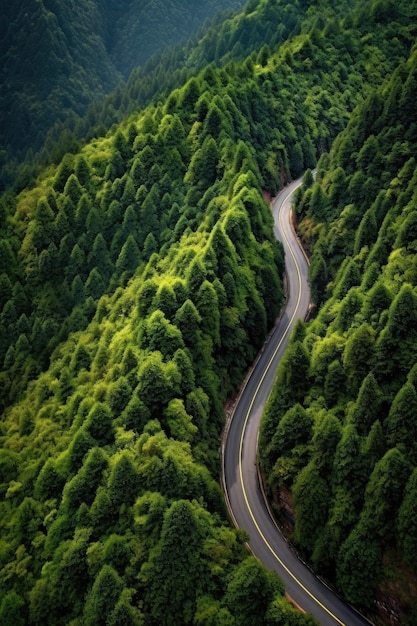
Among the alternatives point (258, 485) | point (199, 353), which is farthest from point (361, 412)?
point (199, 353)

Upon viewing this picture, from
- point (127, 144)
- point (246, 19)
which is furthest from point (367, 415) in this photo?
point (246, 19)

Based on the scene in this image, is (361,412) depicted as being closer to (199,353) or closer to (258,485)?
(258,485)

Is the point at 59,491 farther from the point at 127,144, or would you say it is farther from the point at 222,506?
the point at 127,144

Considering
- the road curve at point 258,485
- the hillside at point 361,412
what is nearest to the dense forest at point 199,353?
the hillside at point 361,412

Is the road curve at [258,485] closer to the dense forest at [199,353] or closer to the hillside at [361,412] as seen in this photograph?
the hillside at [361,412]

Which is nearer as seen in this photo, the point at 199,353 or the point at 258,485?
the point at 258,485

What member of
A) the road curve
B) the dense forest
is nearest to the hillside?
the dense forest

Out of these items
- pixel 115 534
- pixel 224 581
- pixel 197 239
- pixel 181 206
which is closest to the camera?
pixel 224 581
